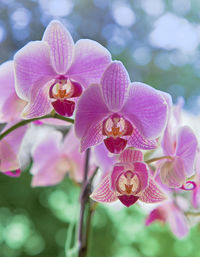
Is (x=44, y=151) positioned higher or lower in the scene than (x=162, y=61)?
lower

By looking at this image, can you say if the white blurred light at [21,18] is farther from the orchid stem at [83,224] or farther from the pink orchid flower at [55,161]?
the orchid stem at [83,224]

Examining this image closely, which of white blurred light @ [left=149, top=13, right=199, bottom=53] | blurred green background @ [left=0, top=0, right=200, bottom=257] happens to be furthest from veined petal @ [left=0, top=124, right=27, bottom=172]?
white blurred light @ [left=149, top=13, right=199, bottom=53]

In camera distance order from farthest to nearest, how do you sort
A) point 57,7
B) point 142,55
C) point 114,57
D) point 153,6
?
1. point 153,6
2. point 57,7
3. point 142,55
4. point 114,57

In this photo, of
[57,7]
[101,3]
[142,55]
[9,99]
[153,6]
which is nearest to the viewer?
[9,99]

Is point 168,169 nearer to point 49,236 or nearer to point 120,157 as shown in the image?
point 120,157

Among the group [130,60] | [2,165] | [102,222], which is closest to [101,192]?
[2,165]

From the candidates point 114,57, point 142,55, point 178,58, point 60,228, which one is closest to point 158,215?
point 60,228

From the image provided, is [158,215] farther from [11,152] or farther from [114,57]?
[114,57]
